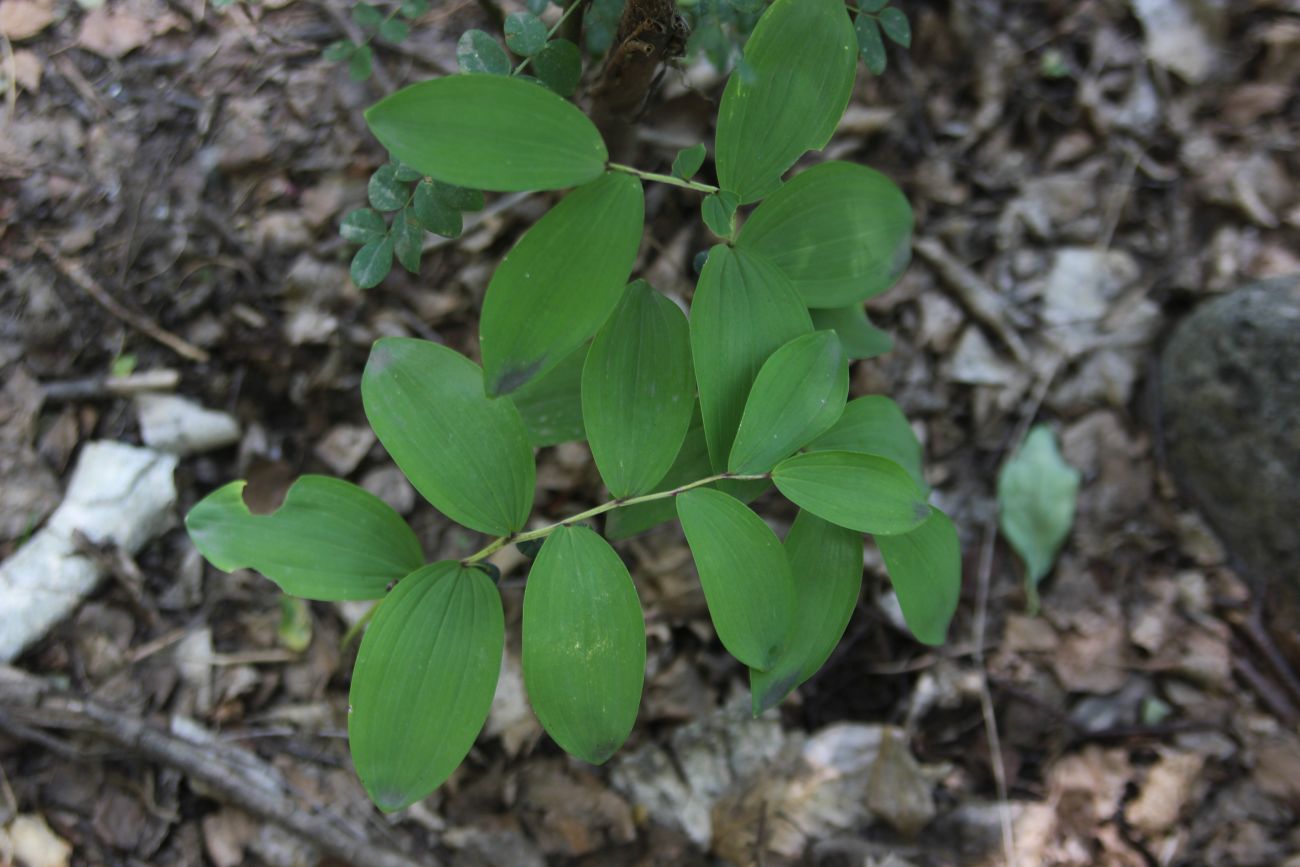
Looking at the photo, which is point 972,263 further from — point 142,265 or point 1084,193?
point 142,265

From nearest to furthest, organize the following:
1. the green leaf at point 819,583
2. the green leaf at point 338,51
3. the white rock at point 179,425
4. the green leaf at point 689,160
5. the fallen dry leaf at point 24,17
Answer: the green leaf at point 689,160 → the green leaf at point 819,583 → the green leaf at point 338,51 → the white rock at point 179,425 → the fallen dry leaf at point 24,17

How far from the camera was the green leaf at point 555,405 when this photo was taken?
126 centimetres

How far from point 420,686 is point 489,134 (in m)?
0.67

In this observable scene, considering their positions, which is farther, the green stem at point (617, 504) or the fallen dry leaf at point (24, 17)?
the fallen dry leaf at point (24, 17)

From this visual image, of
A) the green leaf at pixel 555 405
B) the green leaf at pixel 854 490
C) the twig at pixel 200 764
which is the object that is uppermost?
the green leaf at pixel 854 490

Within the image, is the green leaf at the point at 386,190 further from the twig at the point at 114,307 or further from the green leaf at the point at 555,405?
the twig at the point at 114,307

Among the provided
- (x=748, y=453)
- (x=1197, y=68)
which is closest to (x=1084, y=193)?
(x=1197, y=68)

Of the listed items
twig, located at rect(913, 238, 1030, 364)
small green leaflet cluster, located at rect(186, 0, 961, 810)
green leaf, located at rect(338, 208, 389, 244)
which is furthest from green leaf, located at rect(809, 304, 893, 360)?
twig, located at rect(913, 238, 1030, 364)

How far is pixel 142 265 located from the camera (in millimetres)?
1829

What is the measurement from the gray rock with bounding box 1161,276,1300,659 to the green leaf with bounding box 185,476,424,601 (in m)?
1.88

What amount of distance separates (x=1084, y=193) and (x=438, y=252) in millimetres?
1719

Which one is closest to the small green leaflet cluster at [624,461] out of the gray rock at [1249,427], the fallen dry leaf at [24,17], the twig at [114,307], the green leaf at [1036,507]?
the twig at [114,307]

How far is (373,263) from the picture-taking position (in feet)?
3.84

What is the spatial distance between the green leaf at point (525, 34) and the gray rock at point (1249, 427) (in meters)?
1.77
